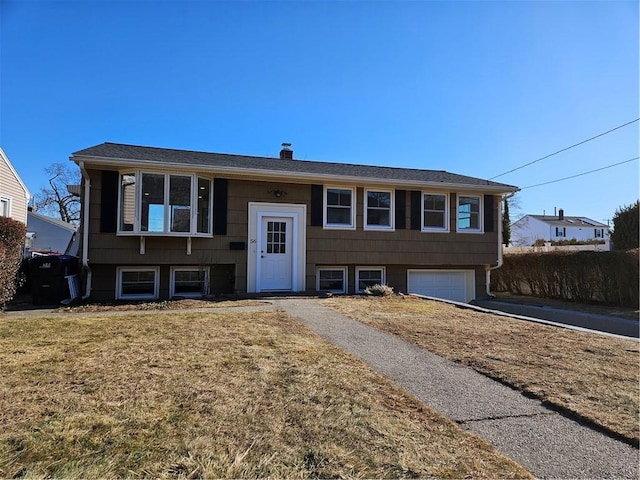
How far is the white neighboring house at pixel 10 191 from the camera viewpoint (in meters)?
16.6

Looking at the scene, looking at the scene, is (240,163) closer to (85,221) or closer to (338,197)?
(338,197)

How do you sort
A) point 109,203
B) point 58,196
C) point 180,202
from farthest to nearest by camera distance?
point 58,196
point 180,202
point 109,203

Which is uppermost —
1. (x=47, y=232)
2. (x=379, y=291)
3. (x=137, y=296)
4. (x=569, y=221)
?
(x=569, y=221)

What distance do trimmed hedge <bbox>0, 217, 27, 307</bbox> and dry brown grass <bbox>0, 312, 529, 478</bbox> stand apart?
11.0 ft

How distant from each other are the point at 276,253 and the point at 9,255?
226 inches

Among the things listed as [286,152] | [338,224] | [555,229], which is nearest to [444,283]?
[338,224]

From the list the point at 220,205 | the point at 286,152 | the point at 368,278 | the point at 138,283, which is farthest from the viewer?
the point at 286,152

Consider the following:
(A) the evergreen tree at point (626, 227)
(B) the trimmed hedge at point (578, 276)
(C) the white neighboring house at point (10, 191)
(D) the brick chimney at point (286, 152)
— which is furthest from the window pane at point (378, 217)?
(C) the white neighboring house at point (10, 191)

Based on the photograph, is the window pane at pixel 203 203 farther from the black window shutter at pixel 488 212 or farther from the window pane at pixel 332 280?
the black window shutter at pixel 488 212

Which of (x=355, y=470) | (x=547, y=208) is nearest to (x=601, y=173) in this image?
(x=355, y=470)

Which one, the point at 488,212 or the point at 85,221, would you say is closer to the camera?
the point at 85,221

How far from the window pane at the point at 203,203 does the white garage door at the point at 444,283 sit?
6.27 m

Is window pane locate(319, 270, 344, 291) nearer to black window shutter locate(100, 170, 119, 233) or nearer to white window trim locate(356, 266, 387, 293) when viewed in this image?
white window trim locate(356, 266, 387, 293)

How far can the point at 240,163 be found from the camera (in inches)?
415
